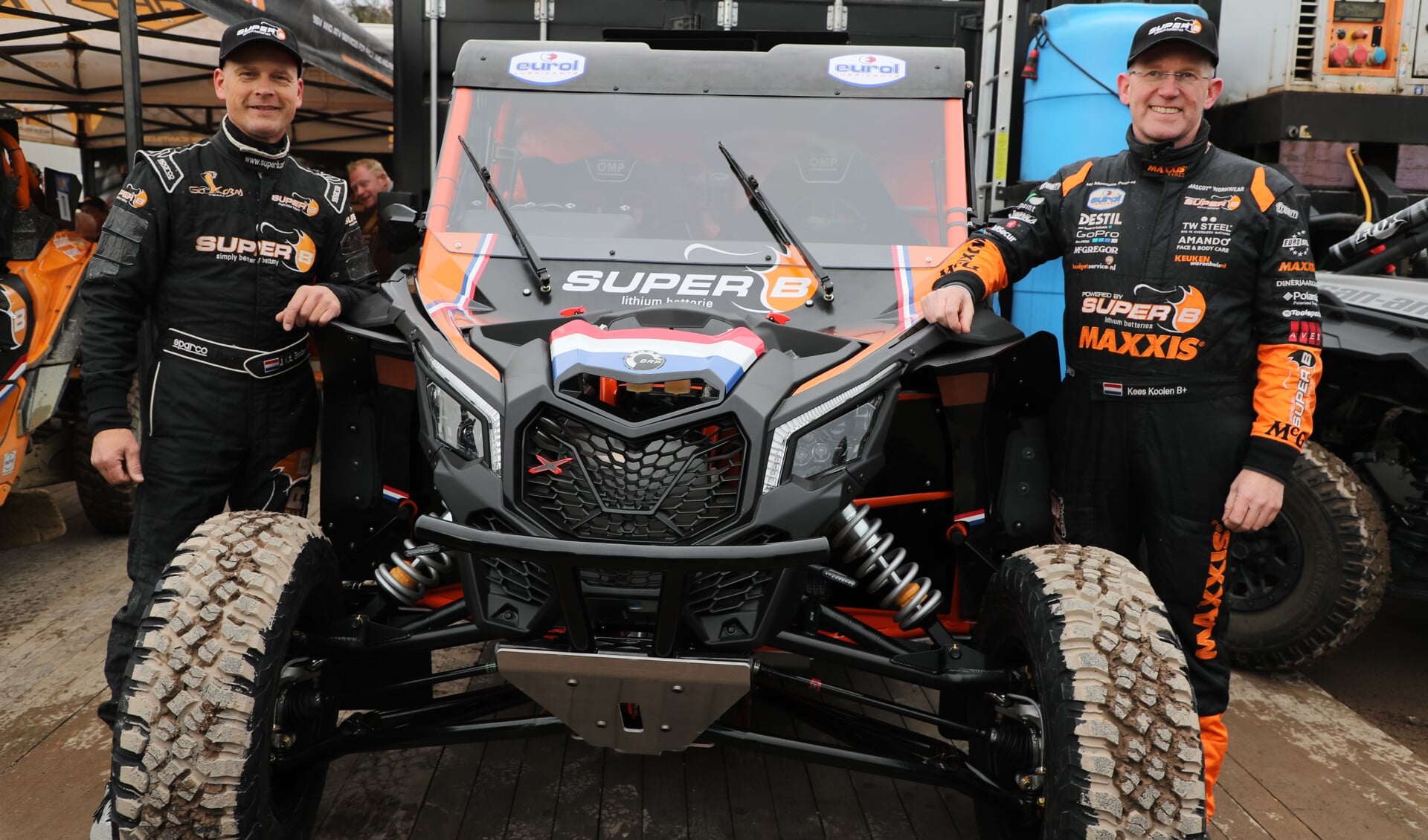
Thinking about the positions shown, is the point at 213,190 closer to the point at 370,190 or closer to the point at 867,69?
the point at 867,69

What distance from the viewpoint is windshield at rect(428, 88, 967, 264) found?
135 inches

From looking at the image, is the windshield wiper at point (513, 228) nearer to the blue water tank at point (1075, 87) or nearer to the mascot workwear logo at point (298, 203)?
the mascot workwear logo at point (298, 203)

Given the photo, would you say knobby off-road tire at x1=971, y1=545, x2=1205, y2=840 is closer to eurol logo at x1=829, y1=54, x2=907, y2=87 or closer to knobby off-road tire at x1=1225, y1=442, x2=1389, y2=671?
eurol logo at x1=829, y1=54, x2=907, y2=87

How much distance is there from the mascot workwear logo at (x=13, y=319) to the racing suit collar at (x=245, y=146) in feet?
7.58

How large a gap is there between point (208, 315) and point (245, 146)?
516mm

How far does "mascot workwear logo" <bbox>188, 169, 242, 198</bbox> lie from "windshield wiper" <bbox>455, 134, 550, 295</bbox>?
69 cm

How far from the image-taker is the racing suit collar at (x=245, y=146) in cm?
339

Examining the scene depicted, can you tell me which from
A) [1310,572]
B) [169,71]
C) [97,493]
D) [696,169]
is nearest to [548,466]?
[696,169]

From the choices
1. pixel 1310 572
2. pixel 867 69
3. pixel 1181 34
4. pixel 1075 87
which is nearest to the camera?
pixel 1181 34

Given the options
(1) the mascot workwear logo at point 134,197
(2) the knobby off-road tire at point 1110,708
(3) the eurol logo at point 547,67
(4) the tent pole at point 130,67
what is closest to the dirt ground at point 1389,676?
(2) the knobby off-road tire at point 1110,708

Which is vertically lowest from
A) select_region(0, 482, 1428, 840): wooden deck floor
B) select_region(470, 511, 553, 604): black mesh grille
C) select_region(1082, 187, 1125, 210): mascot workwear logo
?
select_region(0, 482, 1428, 840): wooden deck floor

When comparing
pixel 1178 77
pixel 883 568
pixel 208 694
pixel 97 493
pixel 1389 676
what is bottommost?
pixel 1389 676

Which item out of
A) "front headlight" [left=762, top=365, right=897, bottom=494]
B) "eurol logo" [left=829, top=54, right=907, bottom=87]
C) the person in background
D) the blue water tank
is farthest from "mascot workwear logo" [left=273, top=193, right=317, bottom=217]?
the person in background

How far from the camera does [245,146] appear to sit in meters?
3.39
